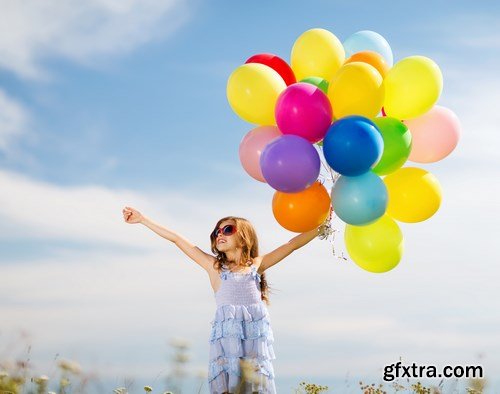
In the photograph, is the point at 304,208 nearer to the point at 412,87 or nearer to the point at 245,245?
the point at 245,245

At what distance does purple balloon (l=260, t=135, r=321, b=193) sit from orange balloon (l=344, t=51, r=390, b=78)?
852mm

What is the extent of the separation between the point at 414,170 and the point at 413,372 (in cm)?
201

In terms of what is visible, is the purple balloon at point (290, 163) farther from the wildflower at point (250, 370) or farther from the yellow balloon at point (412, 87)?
the wildflower at point (250, 370)

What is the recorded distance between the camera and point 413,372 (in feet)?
20.2

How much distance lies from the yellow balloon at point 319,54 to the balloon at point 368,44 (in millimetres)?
158

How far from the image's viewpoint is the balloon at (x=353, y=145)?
457 cm

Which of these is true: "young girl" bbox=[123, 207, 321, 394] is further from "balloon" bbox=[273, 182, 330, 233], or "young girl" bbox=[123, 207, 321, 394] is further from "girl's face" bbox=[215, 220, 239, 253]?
"balloon" bbox=[273, 182, 330, 233]

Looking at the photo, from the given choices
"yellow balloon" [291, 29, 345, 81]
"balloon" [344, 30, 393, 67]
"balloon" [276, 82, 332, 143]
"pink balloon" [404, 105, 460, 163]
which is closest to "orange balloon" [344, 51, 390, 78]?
"yellow balloon" [291, 29, 345, 81]

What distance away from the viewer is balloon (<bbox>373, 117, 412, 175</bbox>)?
190 inches

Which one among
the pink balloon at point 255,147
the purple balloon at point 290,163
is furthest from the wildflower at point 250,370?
the pink balloon at point 255,147

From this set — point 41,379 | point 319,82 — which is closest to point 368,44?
point 319,82

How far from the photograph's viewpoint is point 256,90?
16.2 feet

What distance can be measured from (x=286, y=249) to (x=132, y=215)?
48.4 inches

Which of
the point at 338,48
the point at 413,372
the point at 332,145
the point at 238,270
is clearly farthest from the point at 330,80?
the point at 413,372
